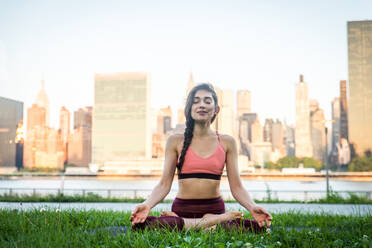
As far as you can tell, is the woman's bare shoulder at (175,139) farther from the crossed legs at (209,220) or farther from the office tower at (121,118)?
the office tower at (121,118)

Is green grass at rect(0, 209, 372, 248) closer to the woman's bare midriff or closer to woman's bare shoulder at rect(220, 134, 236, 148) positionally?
the woman's bare midriff

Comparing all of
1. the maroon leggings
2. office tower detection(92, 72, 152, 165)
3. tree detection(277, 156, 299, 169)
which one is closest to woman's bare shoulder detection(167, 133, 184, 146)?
the maroon leggings

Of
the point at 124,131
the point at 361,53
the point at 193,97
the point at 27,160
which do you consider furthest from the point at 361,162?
the point at 193,97

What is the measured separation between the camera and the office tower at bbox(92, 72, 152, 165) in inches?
5108

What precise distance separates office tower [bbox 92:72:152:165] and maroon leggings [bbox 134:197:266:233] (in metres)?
118

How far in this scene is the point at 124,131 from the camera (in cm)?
13325

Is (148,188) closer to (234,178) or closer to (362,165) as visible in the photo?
(234,178)

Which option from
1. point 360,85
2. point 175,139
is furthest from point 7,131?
point 360,85

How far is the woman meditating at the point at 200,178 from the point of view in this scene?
12.3 feet

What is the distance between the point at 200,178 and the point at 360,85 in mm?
145530

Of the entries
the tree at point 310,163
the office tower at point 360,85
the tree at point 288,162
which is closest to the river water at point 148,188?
the tree at point 288,162

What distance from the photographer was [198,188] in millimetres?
3986

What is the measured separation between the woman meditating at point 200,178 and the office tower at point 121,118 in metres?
118

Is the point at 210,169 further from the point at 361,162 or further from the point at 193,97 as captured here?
the point at 361,162
